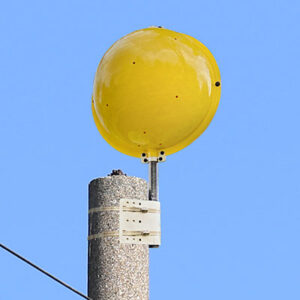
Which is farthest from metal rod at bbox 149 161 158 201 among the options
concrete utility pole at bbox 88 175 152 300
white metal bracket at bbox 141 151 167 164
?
concrete utility pole at bbox 88 175 152 300

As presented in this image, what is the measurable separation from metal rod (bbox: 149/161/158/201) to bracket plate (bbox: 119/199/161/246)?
0.14m

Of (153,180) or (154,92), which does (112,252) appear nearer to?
(153,180)

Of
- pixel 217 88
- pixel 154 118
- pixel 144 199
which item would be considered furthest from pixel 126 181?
pixel 217 88

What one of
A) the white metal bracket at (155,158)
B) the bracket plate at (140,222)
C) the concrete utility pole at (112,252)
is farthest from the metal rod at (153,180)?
the concrete utility pole at (112,252)

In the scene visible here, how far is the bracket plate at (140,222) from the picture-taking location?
9.39 meters

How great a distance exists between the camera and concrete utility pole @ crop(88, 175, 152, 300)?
920 centimetres

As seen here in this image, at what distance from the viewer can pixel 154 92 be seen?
1002cm

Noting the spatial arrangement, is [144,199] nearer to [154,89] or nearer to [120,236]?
[120,236]

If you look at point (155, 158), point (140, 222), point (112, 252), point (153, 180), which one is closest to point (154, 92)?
point (155, 158)

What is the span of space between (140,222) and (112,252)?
503mm

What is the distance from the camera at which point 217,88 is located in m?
10.5

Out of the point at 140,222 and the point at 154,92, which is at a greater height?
the point at 154,92

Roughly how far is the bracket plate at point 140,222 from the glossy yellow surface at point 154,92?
35.8 inches

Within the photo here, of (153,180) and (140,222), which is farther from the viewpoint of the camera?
(153,180)
